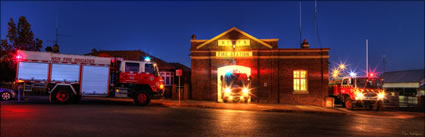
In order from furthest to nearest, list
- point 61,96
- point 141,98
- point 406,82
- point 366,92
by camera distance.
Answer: point 406,82 < point 366,92 < point 141,98 < point 61,96

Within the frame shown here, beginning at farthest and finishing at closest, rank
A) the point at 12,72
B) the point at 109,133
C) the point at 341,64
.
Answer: the point at 341,64 → the point at 12,72 → the point at 109,133

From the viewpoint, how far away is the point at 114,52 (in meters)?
36.3

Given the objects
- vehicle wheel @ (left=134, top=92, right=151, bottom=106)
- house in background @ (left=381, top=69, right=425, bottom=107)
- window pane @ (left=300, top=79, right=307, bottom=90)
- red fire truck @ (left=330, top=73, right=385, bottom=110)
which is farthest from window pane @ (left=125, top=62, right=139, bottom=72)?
house in background @ (left=381, top=69, right=425, bottom=107)

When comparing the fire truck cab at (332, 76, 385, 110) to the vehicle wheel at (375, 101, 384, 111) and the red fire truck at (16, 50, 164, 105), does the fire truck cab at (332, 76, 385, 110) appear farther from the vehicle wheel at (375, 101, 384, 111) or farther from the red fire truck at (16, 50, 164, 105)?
the red fire truck at (16, 50, 164, 105)

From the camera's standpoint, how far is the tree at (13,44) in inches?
1032

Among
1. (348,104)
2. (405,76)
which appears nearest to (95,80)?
(348,104)

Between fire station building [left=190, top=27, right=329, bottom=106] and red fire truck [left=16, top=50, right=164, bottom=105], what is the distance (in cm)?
587

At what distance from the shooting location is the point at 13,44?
87.6ft

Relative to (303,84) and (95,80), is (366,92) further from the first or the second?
(95,80)

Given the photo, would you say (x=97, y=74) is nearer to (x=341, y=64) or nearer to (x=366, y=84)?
(x=366, y=84)

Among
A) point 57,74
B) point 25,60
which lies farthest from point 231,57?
point 25,60

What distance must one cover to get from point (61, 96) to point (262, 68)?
46.9ft

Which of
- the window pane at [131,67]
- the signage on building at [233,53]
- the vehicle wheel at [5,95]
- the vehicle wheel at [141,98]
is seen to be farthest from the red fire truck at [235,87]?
the vehicle wheel at [5,95]

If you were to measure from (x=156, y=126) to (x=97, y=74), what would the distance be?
9043 mm
